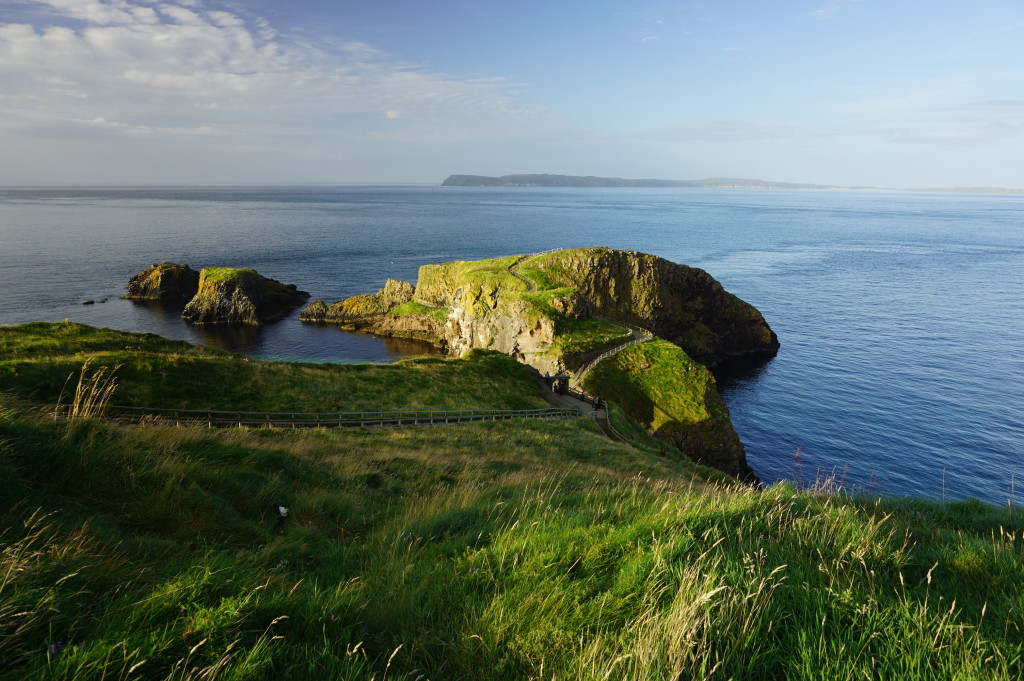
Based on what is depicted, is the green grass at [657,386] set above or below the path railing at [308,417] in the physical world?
below

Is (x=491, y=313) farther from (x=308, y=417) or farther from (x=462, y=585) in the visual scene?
(x=462, y=585)

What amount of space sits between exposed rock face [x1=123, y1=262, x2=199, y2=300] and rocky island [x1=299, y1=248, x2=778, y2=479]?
28628 millimetres

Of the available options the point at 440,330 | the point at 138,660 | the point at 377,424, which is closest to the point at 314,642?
the point at 138,660

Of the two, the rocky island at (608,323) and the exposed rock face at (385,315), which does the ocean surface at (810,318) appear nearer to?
the exposed rock face at (385,315)

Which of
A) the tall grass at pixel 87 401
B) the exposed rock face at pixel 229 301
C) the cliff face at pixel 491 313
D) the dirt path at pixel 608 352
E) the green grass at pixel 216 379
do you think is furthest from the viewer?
the exposed rock face at pixel 229 301

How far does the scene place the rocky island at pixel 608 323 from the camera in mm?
46938

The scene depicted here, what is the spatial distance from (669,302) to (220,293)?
247ft

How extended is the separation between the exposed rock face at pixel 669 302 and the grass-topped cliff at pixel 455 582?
212 ft

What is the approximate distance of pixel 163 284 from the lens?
9062 centimetres

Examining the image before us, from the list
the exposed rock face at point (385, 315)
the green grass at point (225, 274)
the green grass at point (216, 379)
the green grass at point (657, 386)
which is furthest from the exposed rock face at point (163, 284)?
the green grass at point (657, 386)

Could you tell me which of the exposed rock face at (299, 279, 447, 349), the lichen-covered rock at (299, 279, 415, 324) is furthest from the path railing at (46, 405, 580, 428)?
the lichen-covered rock at (299, 279, 415, 324)

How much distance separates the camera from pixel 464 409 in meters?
31.8

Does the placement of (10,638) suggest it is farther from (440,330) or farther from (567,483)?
(440,330)

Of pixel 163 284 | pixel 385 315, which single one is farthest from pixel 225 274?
pixel 385 315
